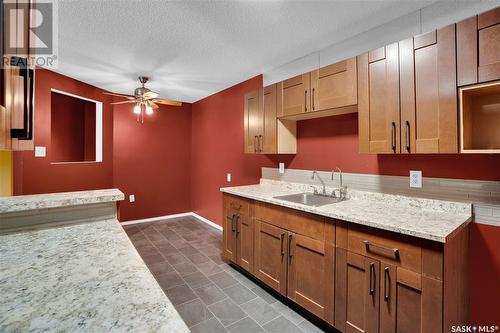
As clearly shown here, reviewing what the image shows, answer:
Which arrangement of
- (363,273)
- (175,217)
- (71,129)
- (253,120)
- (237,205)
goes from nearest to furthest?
(363,273)
(237,205)
(253,120)
(71,129)
(175,217)

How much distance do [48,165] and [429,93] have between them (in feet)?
14.2

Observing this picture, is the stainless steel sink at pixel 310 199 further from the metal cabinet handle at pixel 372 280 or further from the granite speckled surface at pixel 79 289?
the granite speckled surface at pixel 79 289

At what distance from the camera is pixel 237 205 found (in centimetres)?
268

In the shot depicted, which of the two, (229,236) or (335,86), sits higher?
(335,86)

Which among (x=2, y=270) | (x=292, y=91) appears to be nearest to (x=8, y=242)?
(x=2, y=270)

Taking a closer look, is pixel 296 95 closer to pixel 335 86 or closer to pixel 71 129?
pixel 335 86

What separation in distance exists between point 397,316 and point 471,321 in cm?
74

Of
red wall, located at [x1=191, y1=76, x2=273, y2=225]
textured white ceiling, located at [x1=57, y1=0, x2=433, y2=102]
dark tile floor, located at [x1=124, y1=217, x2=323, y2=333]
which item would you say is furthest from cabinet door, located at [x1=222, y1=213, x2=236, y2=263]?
textured white ceiling, located at [x1=57, y1=0, x2=433, y2=102]

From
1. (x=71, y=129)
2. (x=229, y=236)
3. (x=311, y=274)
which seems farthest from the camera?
(x=71, y=129)

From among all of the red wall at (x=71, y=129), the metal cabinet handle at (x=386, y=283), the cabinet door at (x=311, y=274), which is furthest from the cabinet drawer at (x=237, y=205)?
the red wall at (x=71, y=129)

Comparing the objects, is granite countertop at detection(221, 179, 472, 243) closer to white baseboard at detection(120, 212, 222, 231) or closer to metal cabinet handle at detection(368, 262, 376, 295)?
metal cabinet handle at detection(368, 262, 376, 295)

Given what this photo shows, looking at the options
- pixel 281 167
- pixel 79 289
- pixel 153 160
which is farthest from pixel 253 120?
pixel 153 160

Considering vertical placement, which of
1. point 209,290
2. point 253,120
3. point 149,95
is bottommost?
point 209,290

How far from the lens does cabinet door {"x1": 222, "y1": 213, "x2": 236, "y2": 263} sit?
8.97ft
